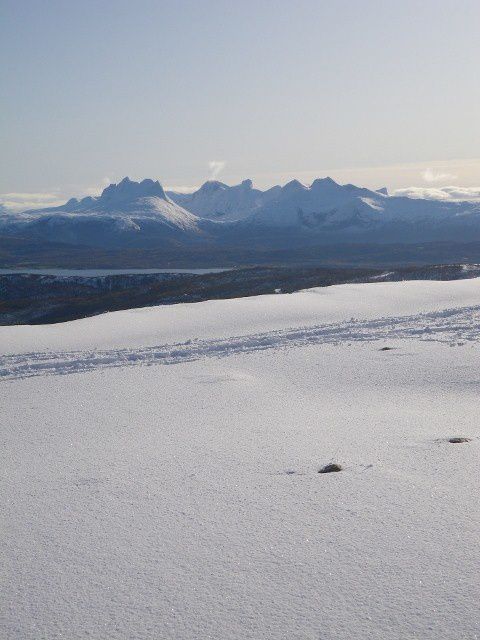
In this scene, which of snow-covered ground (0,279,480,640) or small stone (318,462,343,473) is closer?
snow-covered ground (0,279,480,640)

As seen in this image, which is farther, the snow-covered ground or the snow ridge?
the snow ridge

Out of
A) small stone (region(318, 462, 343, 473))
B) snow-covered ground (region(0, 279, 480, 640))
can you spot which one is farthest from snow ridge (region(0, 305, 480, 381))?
small stone (region(318, 462, 343, 473))

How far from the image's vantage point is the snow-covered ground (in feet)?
12.4

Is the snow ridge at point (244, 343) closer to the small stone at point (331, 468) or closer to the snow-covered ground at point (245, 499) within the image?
the snow-covered ground at point (245, 499)

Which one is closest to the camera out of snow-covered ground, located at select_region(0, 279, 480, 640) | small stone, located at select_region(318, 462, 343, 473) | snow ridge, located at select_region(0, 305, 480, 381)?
snow-covered ground, located at select_region(0, 279, 480, 640)

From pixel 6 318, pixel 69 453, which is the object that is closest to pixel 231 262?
pixel 6 318

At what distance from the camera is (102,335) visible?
642 inches

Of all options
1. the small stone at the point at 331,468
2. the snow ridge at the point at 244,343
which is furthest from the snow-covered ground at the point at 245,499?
the snow ridge at the point at 244,343

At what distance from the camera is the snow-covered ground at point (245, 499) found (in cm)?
377

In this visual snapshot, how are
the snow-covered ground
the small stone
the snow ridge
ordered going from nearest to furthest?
the snow-covered ground < the small stone < the snow ridge

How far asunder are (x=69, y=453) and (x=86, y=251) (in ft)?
605

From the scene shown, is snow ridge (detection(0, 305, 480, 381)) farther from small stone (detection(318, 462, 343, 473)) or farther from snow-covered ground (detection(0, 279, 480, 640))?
small stone (detection(318, 462, 343, 473))

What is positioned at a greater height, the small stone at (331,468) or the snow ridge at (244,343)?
the snow ridge at (244,343)

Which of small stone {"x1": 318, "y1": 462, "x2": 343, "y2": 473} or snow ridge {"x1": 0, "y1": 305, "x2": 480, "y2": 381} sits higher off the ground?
snow ridge {"x1": 0, "y1": 305, "x2": 480, "y2": 381}
